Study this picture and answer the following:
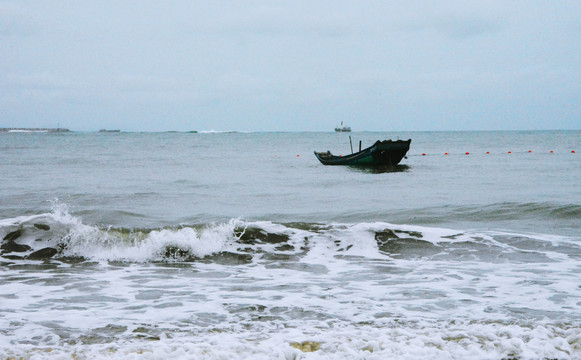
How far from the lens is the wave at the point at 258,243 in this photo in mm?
10633

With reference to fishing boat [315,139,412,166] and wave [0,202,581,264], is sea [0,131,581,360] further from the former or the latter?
fishing boat [315,139,412,166]

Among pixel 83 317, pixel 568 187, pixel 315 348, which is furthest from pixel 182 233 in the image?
pixel 568 187

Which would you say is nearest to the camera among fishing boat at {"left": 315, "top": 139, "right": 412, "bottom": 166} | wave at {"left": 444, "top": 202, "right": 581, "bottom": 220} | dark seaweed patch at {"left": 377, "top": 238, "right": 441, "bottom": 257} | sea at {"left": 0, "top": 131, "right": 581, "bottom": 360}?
sea at {"left": 0, "top": 131, "right": 581, "bottom": 360}

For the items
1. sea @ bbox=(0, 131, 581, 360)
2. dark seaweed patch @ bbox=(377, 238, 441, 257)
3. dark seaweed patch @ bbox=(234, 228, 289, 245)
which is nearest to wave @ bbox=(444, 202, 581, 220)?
sea @ bbox=(0, 131, 581, 360)

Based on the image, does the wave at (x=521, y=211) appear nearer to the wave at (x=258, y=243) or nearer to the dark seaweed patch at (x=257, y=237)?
the wave at (x=258, y=243)

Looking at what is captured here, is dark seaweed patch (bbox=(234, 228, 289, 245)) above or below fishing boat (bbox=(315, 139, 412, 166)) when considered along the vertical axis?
below

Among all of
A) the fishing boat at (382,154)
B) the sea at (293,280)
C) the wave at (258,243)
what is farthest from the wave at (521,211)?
the fishing boat at (382,154)

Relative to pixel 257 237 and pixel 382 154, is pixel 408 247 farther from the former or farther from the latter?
pixel 382 154

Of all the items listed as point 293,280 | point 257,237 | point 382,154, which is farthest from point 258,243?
point 382,154

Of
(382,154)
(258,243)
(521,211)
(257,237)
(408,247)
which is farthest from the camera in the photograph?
(382,154)

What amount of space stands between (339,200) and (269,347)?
14.1m

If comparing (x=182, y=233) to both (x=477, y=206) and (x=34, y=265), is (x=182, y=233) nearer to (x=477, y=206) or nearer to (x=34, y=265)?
(x=34, y=265)

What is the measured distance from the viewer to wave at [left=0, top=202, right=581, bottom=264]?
34.9ft

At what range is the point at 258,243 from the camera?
11.8m
